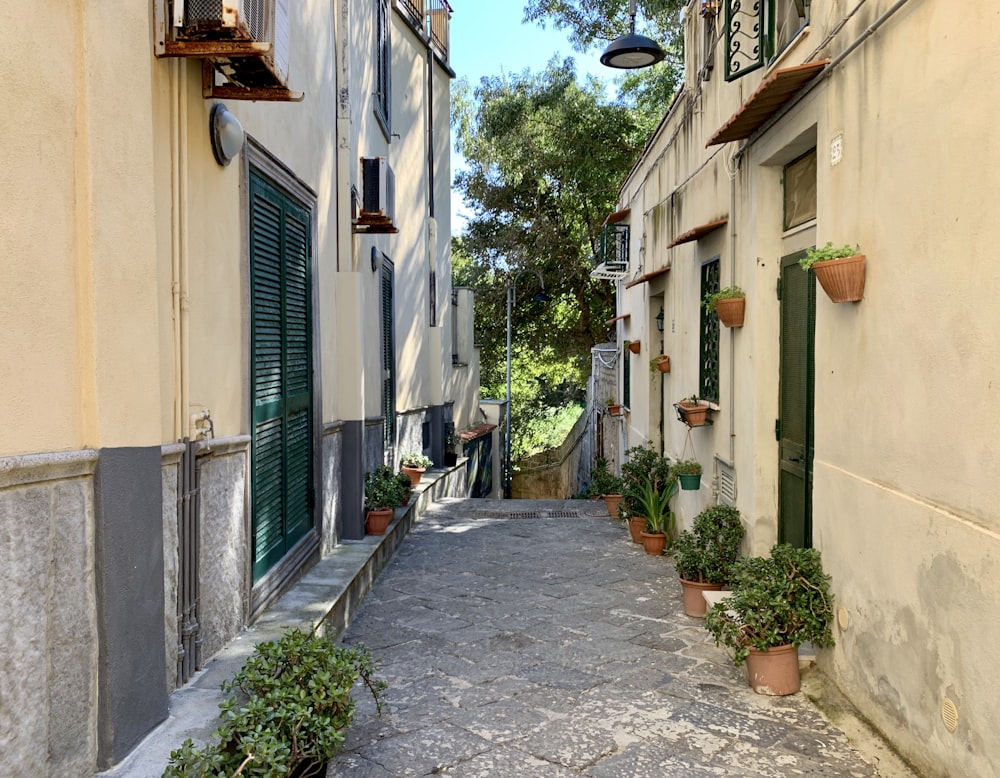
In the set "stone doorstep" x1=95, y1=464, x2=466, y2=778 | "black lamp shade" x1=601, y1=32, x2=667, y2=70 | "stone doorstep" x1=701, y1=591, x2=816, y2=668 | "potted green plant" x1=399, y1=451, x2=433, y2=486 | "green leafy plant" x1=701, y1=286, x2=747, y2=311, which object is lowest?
"stone doorstep" x1=701, y1=591, x2=816, y2=668

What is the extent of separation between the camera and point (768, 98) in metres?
4.54

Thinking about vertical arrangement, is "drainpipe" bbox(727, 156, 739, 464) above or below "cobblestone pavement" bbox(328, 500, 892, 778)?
above

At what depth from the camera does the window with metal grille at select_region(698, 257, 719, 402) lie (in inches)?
259

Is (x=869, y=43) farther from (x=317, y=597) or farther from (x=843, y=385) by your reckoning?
(x=317, y=597)

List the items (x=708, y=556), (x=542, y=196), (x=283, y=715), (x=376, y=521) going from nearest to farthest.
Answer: (x=283, y=715), (x=708, y=556), (x=376, y=521), (x=542, y=196)

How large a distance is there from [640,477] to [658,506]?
1.90 feet

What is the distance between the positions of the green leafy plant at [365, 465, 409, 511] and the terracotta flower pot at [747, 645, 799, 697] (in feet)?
13.5

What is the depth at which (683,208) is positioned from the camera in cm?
775

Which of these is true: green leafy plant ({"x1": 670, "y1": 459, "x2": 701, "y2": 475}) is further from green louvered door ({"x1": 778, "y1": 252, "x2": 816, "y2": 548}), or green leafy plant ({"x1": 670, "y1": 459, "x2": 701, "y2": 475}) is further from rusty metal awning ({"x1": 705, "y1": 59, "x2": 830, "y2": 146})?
rusty metal awning ({"x1": 705, "y1": 59, "x2": 830, "y2": 146})

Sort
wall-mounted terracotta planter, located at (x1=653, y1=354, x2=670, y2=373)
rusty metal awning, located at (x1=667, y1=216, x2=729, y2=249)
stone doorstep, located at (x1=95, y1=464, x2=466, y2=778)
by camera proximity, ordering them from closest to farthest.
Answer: stone doorstep, located at (x1=95, y1=464, x2=466, y2=778) → rusty metal awning, located at (x1=667, y1=216, x2=729, y2=249) → wall-mounted terracotta planter, located at (x1=653, y1=354, x2=670, y2=373)

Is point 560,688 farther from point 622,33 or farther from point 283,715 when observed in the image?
point 622,33

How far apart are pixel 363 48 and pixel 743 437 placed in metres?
5.68

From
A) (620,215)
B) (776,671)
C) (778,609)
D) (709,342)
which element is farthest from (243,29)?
(620,215)

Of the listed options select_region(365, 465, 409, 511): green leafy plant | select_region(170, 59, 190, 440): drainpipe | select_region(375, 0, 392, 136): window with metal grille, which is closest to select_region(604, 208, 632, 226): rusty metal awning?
select_region(375, 0, 392, 136): window with metal grille
